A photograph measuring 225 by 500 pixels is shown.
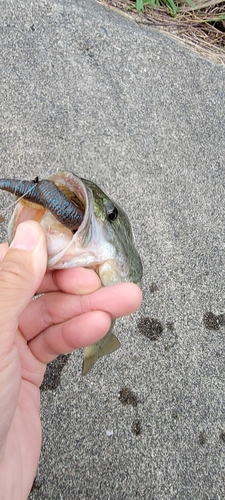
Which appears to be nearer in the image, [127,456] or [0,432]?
[0,432]

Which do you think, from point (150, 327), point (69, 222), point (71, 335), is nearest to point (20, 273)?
point (69, 222)

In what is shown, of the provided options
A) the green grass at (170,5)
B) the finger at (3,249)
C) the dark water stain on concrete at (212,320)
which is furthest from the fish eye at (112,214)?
the green grass at (170,5)

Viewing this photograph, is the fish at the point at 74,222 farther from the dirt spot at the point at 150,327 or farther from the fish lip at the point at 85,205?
the dirt spot at the point at 150,327

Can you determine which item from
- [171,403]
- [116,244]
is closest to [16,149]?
[116,244]

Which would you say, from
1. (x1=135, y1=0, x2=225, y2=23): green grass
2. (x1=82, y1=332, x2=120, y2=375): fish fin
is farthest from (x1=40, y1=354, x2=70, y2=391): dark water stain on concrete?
(x1=135, y1=0, x2=225, y2=23): green grass

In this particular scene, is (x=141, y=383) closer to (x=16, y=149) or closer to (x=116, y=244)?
(x=116, y=244)

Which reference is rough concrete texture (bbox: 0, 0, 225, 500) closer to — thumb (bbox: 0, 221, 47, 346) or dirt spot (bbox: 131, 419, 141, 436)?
dirt spot (bbox: 131, 419, 141, 436)

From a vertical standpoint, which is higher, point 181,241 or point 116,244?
point 116,244
